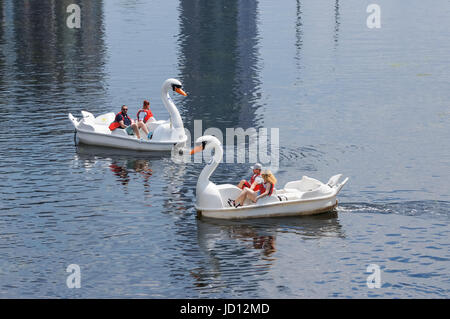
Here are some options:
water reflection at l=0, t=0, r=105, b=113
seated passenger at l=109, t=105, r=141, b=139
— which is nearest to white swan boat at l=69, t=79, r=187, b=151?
seated passenger at l=109, t=105, r=141, b=139

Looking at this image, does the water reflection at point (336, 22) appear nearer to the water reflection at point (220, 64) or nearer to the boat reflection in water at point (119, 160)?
the water reflection at point (220, 64)

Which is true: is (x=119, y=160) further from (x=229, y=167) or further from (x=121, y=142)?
(x=229, y=167)

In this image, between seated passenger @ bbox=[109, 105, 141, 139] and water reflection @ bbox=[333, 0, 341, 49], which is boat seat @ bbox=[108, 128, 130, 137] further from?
water reflection @ bbox=[333, 0, 341, 49]

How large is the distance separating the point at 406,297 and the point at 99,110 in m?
31.0

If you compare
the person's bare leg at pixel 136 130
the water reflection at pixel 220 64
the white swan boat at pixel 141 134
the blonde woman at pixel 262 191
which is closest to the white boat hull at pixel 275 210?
the blonde woman at pixel 262 191

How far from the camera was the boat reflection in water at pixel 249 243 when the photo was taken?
28.4m

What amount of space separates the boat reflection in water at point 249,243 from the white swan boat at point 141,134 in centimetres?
1043

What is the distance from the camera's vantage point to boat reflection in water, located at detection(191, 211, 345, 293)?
28391mm

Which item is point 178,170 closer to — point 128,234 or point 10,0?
point 128,234

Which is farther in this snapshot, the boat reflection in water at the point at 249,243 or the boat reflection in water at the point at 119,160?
the boat reflection in water at the point at 119,160

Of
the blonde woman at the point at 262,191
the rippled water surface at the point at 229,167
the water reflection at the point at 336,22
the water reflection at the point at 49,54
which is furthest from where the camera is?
the water reflection at the point at 336,22

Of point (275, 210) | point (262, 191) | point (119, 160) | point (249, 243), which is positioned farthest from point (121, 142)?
point (249, 243)

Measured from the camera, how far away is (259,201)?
3300 centimetres

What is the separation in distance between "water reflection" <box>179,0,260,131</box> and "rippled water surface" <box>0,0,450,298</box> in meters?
0.27
